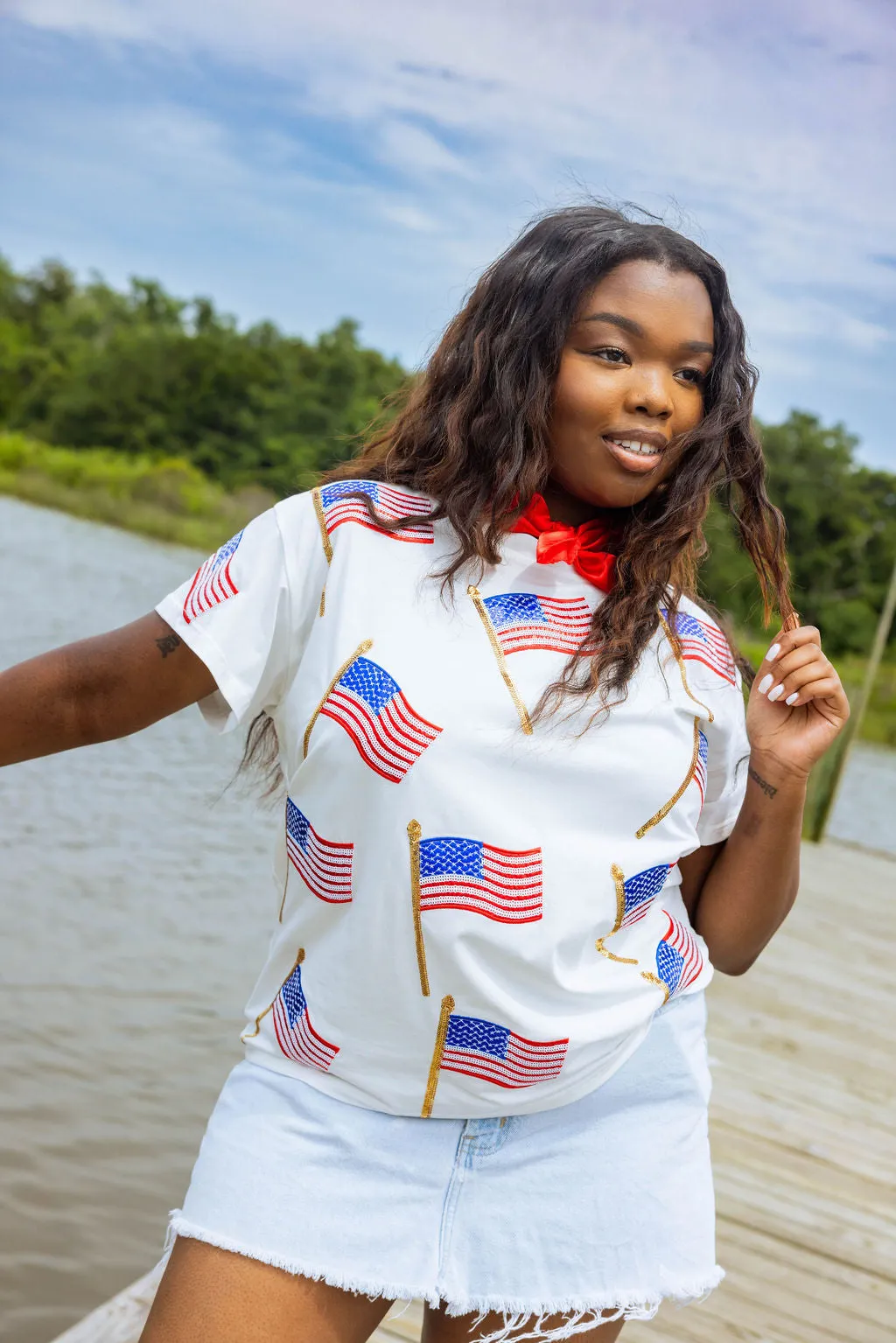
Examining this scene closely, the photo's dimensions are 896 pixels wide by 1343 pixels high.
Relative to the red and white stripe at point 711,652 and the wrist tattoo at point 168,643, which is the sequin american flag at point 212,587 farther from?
the red and white stripe at point 711,652

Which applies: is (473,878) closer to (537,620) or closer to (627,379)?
(537,620)

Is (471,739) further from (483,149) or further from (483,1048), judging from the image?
(483,149)

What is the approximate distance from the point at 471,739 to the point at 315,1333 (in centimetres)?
50

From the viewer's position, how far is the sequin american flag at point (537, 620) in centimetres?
121

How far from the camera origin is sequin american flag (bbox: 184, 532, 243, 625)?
1.16 meters

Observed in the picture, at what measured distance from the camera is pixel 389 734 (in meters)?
1.12

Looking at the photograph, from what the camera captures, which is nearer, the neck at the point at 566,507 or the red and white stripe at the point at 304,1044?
the red and white stripe at the point at 304,1044

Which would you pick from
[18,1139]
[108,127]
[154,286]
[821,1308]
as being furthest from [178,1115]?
[108,127]

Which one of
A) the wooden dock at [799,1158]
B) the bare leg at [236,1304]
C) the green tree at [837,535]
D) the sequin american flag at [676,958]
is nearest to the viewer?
the bare leg at [236,1304]

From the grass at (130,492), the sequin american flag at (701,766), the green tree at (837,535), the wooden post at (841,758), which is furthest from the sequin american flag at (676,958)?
the grass at (130,492)

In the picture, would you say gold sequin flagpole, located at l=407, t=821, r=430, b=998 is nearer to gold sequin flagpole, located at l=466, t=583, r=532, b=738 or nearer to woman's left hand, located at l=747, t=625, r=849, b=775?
gold sequin flagpole, located at l=466, t=583, r=532, b=738

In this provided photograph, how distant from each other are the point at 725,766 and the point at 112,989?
396cm

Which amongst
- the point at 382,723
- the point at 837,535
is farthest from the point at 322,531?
the point at 837,535

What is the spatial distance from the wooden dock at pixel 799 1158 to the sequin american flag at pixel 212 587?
26.8 inches
